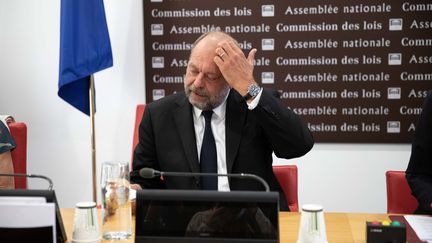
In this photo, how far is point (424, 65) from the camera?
395 cm

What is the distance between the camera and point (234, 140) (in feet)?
8.44

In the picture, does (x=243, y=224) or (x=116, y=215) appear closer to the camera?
(x=243, y=224)

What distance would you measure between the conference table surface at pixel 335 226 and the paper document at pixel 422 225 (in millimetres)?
107

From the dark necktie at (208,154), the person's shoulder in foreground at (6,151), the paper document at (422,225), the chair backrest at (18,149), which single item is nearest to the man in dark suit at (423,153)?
the paper document at (422,225)

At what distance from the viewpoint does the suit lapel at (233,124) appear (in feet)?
8.38

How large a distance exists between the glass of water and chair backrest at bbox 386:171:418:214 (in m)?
1.25

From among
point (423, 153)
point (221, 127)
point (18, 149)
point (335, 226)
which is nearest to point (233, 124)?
point (221, 127)

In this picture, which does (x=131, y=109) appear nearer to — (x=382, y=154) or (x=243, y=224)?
(x=382, y=154)

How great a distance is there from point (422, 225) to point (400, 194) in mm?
504

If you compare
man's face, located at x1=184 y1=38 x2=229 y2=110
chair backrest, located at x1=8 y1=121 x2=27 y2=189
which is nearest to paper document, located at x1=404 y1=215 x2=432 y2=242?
man's face, located at x1=184 y1=38 x2=229 y2=110

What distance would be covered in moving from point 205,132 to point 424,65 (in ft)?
6.90

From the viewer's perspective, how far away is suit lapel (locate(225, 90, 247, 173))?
2.55 m

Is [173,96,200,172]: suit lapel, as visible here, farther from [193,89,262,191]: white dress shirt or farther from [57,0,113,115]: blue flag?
[57,0,113,115]: blue flag

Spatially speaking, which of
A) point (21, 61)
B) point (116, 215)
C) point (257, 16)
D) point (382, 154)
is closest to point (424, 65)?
point (382, 154)
